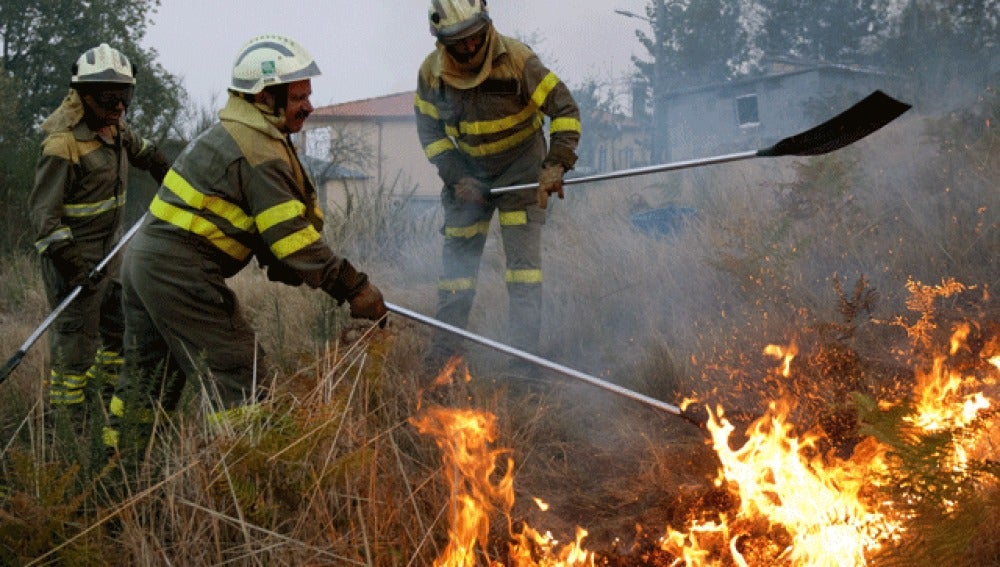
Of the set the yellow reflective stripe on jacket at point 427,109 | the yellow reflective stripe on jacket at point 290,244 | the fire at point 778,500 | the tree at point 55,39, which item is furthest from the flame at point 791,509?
the tree at point 55,39

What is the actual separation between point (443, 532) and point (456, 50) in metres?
2.87

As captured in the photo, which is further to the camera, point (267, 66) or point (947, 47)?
point (947, 47)

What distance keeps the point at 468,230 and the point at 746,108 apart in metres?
20.2

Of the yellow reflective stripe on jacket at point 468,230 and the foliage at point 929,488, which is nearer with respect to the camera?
the foliage at point 929,488

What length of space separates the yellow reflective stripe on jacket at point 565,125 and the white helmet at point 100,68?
8.71 ft

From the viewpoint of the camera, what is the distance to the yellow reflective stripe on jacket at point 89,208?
5.44 m

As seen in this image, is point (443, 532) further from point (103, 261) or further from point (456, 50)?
point (103, 261)

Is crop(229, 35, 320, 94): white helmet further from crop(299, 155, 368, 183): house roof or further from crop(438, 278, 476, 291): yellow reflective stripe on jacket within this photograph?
crop(299, 155, 368, 183): house roof

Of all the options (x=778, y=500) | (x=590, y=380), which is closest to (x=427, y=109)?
(x=590, y=380)

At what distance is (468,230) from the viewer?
556cm

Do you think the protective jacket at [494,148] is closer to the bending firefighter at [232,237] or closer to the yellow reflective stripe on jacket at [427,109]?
the yellow reflective stripe on jacket at [427,109]

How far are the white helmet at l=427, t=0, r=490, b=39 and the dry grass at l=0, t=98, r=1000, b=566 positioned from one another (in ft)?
5.63

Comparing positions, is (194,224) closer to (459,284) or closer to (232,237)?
(232,237)

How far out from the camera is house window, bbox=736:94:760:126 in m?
23.7
